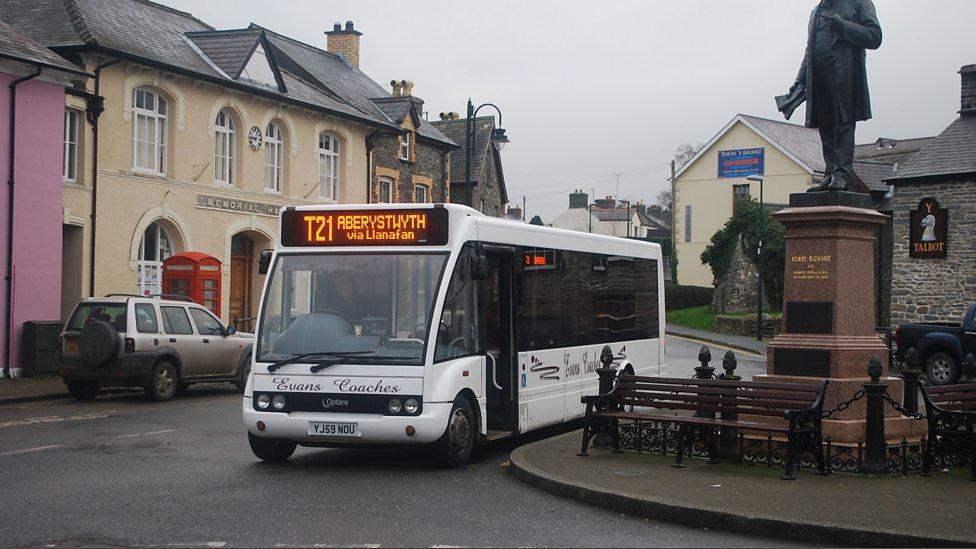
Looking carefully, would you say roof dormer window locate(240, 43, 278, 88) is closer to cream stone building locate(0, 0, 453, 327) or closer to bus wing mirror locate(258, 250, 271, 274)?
cream stone building locate(0, 0, 453, 327)

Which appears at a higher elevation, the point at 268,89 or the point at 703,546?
the point at 268,89

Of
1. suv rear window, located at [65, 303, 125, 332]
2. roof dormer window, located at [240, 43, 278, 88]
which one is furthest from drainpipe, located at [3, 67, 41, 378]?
roof dormer window, located at [240, 43, 278, 88]

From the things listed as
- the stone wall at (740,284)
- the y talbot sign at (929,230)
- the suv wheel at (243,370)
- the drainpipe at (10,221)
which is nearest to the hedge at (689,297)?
the stone wall at (740,284)

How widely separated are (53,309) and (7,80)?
4.91 m

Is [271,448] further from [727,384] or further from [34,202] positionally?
[34,202]

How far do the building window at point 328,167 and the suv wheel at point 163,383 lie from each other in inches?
604

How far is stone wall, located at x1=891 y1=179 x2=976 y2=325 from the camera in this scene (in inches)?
1332

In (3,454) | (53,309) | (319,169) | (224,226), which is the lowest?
(3,454)

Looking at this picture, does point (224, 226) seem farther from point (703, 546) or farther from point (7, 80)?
point (703, 546)

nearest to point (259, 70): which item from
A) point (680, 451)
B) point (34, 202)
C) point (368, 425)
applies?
point (34, 202)

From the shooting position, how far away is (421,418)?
10672 mm

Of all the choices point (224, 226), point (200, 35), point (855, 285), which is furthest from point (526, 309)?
point (200, 35)

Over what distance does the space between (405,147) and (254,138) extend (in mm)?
9189

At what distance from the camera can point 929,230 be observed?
34812 mm
